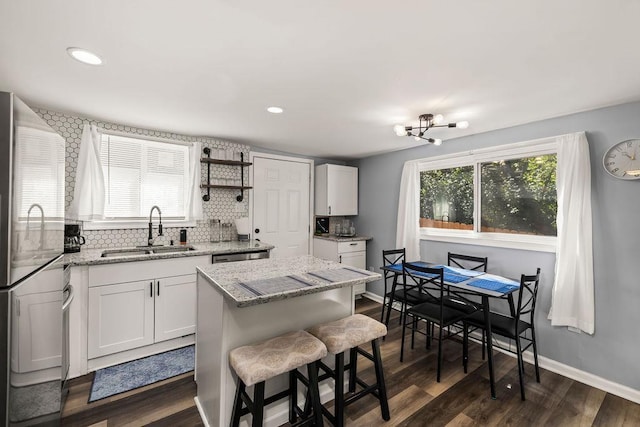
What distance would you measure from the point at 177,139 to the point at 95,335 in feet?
7.12

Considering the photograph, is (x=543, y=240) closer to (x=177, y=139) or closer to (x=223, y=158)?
(x=223, y=158)

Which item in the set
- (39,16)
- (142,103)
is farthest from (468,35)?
(142,103)

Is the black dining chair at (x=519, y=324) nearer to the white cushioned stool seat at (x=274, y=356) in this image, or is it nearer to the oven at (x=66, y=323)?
the white cushioned stool seat at (x=274, y=356)

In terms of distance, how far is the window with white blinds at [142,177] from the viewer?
3.03m

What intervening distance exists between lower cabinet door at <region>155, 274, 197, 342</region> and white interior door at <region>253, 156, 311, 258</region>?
1403 millimetres

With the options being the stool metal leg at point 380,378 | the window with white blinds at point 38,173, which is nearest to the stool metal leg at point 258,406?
the stool metal leg at point 380,378

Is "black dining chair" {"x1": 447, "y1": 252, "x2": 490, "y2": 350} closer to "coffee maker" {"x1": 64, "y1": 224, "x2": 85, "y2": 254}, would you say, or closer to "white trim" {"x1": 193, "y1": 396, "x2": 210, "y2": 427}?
"white trim" {"x1": 193, "y1": 396, "x2": 210, "y2": 427}

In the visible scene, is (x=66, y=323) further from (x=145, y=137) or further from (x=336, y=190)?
(x=336, y=190)

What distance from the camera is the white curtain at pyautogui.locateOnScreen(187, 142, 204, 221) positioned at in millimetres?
3432

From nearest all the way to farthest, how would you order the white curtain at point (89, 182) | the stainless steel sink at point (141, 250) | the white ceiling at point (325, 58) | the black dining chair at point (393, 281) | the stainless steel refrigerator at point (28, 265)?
1. the stainless steel refrigerator at point (28, 265)
2. the white ceiling at point (325, 58)
3. the white curtain at point (89, 182)
4. the stainless steel sink at point (141, 250)
5. the black dining chair at point (393, 281)

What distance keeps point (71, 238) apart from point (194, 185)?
1.26 metres

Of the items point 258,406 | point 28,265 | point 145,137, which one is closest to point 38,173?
point 28,265

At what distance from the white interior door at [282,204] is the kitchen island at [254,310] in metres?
2.03

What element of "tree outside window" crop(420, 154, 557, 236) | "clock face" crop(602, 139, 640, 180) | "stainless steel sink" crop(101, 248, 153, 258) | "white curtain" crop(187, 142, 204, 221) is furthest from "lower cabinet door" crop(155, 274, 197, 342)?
"clock face" crop(602, 139, 640, 180)
